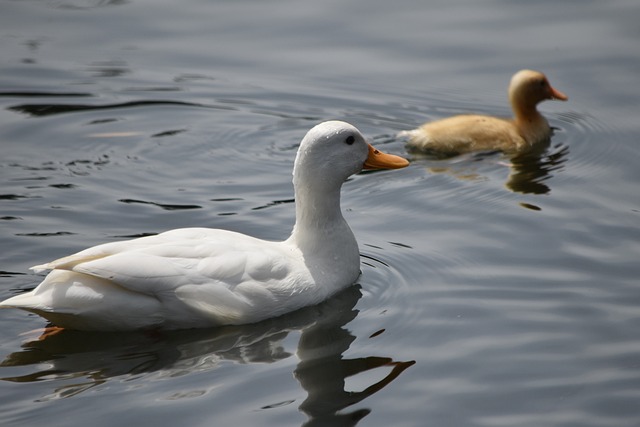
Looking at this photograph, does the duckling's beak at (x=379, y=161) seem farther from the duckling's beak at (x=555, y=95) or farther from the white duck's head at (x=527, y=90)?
the duckling's beak at (x=555, y=95)

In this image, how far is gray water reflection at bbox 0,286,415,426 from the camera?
6344 millimetres

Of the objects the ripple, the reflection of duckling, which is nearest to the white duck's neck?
the ripple

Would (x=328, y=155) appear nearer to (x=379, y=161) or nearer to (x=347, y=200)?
(x=379, y=161)

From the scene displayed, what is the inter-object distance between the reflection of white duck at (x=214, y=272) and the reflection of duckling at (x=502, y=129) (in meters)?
2.51

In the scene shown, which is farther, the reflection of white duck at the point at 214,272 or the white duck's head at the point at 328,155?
the white duck's head at the point at 328,155

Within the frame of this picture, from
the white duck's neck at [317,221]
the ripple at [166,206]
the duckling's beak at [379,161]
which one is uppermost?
the duckling's beak at [379,161]

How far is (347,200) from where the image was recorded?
30.7 feet

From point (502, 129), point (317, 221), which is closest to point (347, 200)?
point (317, 221)

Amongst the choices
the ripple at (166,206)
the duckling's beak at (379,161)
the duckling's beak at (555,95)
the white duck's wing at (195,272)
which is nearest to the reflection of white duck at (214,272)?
the white duck's wing at (195,272)

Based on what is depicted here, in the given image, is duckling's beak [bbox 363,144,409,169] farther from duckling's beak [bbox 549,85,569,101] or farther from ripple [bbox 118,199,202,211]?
duckling's beak [bbox 549,85,569,101]

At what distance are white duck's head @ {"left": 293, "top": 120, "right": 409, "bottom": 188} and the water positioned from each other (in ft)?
2.61

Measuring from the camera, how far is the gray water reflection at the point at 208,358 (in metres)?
6.34

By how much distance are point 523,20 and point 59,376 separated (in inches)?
317

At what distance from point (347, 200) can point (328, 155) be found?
1.70 meters
